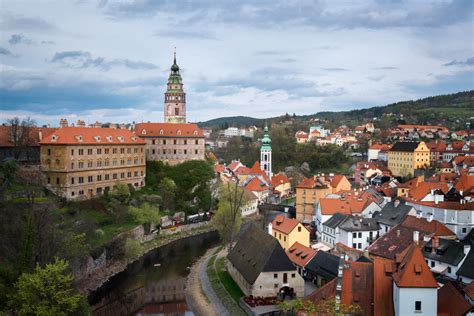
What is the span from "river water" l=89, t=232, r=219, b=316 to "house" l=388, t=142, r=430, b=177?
44705 mm

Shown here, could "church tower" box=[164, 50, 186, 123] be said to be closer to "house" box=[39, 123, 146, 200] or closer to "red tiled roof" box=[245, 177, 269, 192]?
"red tiled roof" box=[245, 177, 269, 192]

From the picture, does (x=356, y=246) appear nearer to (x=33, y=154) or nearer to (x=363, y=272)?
(x=363, y=272)

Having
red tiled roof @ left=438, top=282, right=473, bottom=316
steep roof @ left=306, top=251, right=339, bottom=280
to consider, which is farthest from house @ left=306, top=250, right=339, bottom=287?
red tiled roof @ left=438, top=282, right=473, bottom=316

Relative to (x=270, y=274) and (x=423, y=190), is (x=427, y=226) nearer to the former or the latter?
(x=423, y=190)

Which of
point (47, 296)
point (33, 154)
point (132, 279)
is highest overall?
point (33, 154)

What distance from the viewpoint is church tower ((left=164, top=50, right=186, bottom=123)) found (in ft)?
263

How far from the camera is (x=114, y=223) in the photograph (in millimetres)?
44812

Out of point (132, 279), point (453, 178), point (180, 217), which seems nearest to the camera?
point (132, 279)

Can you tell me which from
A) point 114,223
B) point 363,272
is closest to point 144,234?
point 114,223

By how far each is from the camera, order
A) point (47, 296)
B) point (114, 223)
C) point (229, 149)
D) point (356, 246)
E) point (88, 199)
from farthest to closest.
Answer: point (229, 149), point (88, 199), point (114, 223), point (356, 246), point (47, 296)

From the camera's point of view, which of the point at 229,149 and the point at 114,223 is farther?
the point at 229,149

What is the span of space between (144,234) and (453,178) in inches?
1496

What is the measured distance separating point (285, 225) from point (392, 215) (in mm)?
9647

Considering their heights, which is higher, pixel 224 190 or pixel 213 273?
pixel 224 190
